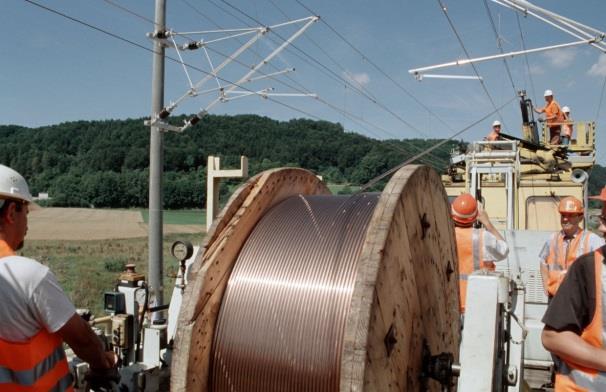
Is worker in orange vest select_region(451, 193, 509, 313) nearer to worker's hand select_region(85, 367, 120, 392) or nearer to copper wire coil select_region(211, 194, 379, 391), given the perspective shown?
copper wire coil select_region(211, 194, 379, 391)

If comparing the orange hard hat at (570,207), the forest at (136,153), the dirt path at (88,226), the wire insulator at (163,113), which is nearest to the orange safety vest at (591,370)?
the orange hard hat at (570,207)

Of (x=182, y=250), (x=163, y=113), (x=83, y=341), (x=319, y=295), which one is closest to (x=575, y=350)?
(x=319, y=295)

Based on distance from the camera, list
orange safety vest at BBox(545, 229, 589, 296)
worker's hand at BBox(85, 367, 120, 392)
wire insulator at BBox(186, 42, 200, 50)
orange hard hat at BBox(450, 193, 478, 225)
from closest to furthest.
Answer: worker's hand at BBox(85, 367, 120, 392) → orange hard hat at BBox(450, 193, 478, 225) → orange safety vest at BBox(545, 229, 589, 296) → wire insulator at BBox(186, 42, 200, 50)

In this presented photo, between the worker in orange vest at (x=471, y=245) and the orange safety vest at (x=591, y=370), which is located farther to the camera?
the worker in orange vest at (x=471, y=245)

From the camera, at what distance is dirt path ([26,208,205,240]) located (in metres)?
45.2

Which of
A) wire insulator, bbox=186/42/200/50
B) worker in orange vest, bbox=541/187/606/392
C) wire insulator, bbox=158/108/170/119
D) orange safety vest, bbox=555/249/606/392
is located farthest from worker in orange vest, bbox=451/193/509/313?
wire insulator, bbox=186/42/200/50

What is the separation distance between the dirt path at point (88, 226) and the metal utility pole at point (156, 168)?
3401cm

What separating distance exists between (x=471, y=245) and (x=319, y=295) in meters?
1.89

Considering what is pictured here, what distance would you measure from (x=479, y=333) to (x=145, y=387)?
2.44 m

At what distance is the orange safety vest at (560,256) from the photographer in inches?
210

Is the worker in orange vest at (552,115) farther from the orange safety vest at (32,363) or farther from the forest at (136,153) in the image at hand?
the forest at (136,153)

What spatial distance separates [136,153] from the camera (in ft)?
260

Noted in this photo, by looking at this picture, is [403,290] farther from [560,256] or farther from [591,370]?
[560,256]

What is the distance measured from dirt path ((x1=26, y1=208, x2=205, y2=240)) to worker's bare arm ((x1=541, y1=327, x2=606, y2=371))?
42925 mm
